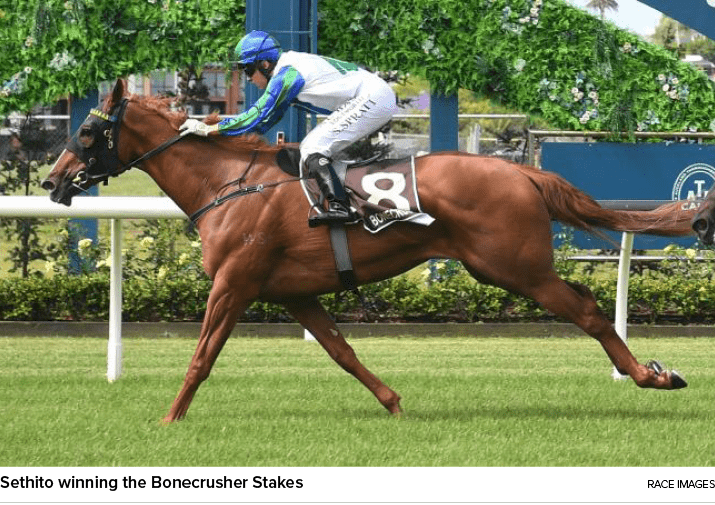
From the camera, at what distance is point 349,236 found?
666cm

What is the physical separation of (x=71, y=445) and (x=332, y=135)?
195cm

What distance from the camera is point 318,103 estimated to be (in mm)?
6875

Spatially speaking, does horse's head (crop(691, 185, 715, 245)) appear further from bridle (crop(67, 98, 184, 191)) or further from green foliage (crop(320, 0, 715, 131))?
green foliage (crop(320, 0, 715, 131))

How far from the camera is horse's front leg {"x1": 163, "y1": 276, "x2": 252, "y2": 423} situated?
6477mm

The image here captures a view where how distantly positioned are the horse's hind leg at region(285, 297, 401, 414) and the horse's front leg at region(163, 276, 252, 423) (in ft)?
1.39

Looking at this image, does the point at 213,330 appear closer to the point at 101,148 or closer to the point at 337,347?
the point at 337,347

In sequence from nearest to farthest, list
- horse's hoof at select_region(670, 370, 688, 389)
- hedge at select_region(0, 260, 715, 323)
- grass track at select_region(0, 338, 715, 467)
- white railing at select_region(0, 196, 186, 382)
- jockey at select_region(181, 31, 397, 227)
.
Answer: grass track at select_region(0, 338, 715, 467)
horse's hoof at select_region(670, 370, 688, 389)
jockey at select_region(181, 31, 397, 227)
white railing at select_region(0, 196, 186, 382)
hedge at select_region(0, 260, 715, 323)

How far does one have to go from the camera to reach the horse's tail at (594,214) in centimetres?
672

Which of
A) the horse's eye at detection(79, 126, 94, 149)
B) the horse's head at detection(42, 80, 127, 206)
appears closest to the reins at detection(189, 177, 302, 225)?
the horse's head at detection(42, 80, 127, 206)

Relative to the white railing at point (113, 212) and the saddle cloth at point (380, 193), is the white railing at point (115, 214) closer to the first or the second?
the white railing at point (113, 212)

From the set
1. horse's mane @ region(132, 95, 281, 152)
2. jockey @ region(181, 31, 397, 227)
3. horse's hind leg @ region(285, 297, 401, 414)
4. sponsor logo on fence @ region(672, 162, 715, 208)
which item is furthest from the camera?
sponsor logo on fence @ region(672, 162, 715, 208)

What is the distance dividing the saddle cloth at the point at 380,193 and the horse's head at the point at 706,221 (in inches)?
47.2

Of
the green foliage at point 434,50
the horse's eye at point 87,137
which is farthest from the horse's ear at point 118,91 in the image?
the green foliage at point 434,50

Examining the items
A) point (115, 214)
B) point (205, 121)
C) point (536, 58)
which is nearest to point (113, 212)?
point (115, 214)
